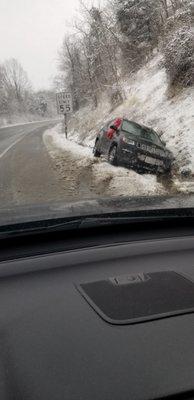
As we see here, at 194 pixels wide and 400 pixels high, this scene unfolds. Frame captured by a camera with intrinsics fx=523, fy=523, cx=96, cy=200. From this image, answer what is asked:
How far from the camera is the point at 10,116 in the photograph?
285 ft

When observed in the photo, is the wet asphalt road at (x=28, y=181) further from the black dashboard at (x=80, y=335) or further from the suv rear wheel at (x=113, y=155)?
the black dashboard at (x=80, y=335)

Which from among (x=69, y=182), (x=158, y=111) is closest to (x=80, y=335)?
(x=69, y=182)

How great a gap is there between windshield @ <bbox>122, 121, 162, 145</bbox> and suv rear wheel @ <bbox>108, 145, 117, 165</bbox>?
0.63 m

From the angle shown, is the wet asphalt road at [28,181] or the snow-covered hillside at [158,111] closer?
the wet asphalt road at [28,181]

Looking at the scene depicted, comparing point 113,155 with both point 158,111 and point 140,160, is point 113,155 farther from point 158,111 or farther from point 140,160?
point 158,111

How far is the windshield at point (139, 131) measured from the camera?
15.1 meters

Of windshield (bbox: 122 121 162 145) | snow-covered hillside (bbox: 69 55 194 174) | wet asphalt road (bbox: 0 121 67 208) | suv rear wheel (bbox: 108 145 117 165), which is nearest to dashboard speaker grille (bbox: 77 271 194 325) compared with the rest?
wet asphalt road (bbox: 0 121 67 208)

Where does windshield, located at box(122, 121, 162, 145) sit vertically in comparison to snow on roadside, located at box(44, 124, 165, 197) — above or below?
above

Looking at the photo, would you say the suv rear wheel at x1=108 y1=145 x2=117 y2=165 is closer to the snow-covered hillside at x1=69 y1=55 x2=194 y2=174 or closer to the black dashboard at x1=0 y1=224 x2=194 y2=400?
the snow-covered hillside at x1=69 y1=55 x2=194 y2=174

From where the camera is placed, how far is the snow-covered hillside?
16.1 metres

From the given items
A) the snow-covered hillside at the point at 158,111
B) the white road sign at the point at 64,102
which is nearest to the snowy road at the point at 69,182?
the snow-covered hillside at the point at 158,111

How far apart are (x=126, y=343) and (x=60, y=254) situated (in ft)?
2.63

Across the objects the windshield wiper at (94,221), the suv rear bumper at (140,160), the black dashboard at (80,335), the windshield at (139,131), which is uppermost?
the windshield wiper at (94,221)

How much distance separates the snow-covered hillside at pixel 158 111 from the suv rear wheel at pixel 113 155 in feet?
5.85
